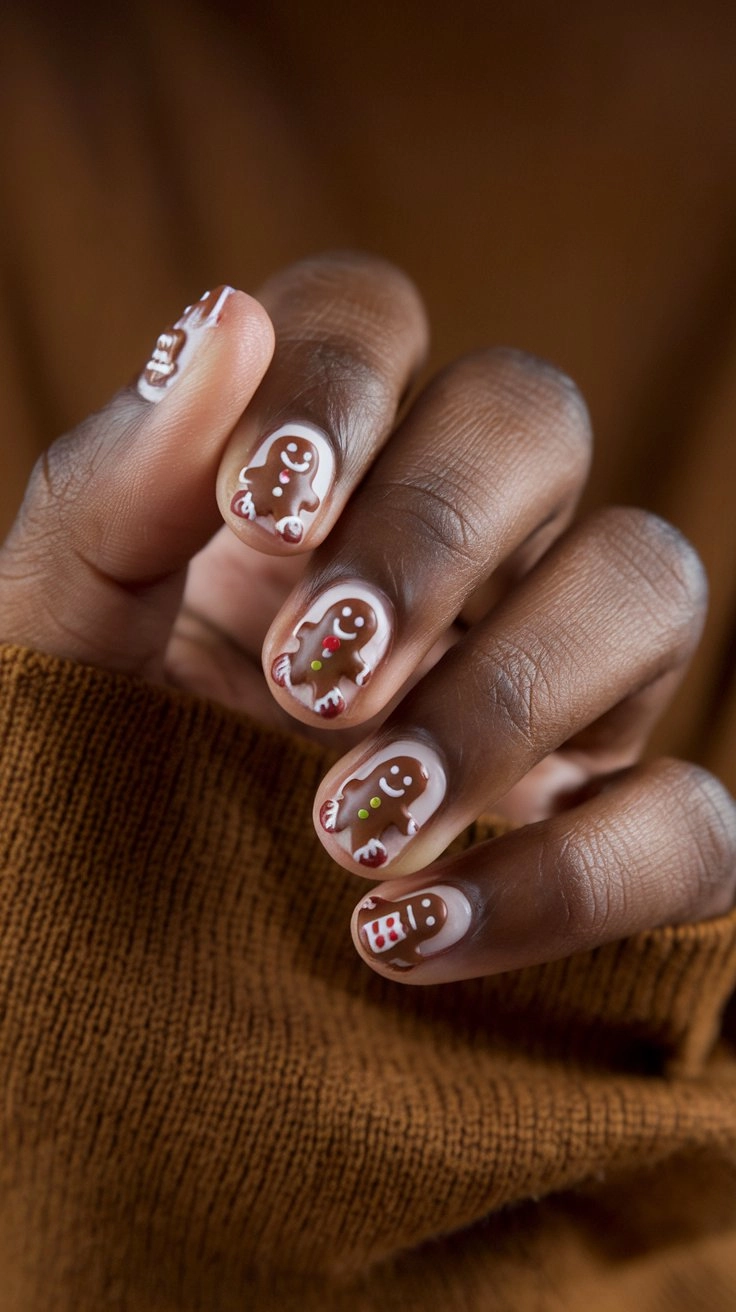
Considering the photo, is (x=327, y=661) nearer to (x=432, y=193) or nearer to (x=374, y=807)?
(x=374, y=807)


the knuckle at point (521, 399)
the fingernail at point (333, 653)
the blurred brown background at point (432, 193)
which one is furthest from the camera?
the blurred brown background at point (432, 193)

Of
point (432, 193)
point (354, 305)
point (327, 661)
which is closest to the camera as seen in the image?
point (327, 661)

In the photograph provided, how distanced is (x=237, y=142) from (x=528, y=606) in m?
0.51

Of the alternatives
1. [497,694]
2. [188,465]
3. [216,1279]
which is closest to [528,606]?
[497,694]

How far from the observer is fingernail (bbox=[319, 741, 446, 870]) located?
16.5 inches

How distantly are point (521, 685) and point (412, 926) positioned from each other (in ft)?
0.36

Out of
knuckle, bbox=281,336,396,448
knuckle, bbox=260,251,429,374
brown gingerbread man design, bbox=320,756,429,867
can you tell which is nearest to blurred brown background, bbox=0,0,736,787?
knuckle, bbox=260,251,429,374

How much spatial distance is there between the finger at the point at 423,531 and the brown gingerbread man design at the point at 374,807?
0.09 feet

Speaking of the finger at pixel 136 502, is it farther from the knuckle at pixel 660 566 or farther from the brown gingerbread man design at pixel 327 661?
the knuckle at pixel 660 566

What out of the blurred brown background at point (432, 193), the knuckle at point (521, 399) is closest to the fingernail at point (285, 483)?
the knuckle at point (521, 399)

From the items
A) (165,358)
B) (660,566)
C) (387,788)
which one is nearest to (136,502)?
(165,358)

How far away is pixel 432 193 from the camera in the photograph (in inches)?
31.5

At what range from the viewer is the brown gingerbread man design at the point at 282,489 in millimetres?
410

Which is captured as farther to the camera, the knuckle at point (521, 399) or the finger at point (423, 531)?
the knuckle at point (521, 399)
